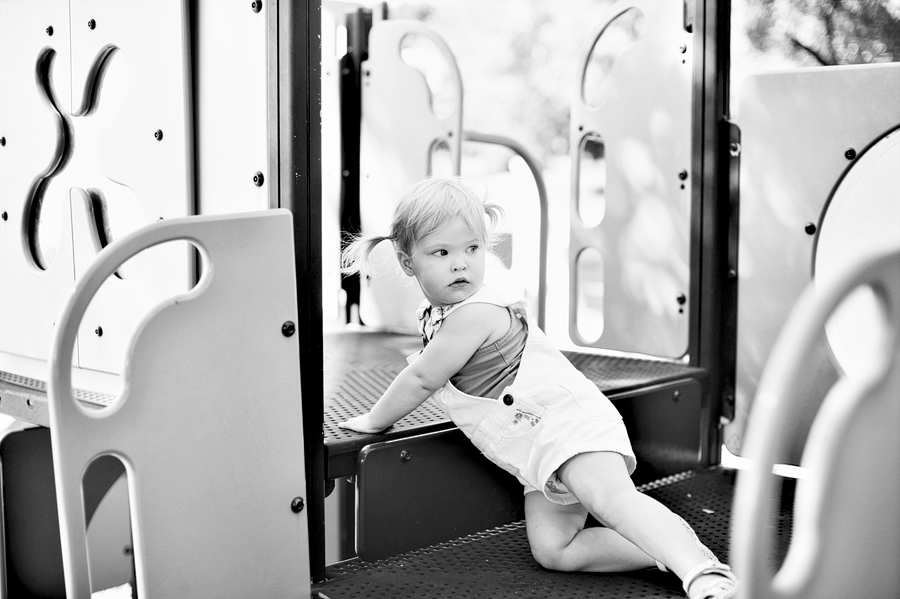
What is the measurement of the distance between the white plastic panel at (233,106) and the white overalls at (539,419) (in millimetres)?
505

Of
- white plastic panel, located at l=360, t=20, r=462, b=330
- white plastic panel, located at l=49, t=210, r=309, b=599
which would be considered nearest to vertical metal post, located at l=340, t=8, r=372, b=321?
white plastic panel, located at l=360, t=20, r=462, b=330

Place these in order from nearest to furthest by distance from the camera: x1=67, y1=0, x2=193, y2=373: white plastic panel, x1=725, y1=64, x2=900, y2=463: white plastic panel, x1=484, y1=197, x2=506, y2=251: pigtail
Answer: x1=67, y1=0, x2=193, y2=373: white plastic panel
x1=484, y1=197, x2=506, y2=251: pigtail
x1=725, y1=64, x2=900, y2=463: white plastic panel

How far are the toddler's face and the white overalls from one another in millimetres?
31


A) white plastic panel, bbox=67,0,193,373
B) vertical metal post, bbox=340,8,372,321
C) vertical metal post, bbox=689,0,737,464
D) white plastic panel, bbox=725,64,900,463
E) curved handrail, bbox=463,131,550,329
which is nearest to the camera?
white plastic panel, bbox=67,0,193,373

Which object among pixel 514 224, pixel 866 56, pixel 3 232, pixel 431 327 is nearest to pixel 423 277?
pixel 431 327

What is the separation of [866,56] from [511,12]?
20.5ft

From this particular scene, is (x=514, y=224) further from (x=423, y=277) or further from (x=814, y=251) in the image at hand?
(x=423, y=277)

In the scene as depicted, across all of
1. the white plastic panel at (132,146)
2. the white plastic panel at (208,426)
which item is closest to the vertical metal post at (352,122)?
the white plastic panel at (132,146)

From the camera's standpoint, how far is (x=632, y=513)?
166 cm

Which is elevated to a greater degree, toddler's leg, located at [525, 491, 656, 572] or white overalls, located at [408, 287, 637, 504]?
white overalls, located at [408, 287, 637, 504]

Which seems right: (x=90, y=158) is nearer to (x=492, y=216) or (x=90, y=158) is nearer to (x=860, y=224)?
(x=492, y=216)

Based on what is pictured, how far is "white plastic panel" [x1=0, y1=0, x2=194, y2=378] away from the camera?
1754 millimetres

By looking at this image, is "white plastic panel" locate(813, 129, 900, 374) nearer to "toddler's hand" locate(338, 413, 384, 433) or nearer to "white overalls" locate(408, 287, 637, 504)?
"white overalls" locate(408, 287, 637, 504)

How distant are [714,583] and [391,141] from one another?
2546 mm
